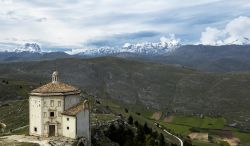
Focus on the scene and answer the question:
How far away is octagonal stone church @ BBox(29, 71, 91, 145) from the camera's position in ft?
253

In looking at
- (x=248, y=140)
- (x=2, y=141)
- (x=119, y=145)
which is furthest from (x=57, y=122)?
(x=248, y=140)

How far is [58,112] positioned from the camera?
259ft

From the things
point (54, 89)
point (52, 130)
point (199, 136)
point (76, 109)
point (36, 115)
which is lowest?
point (199, 136)

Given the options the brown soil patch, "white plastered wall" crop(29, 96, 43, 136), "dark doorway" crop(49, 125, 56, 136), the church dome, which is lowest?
the brown soil patch

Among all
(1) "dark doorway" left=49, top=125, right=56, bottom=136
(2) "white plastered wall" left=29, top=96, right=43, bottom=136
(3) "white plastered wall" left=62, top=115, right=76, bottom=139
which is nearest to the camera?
(3) "white plastered wall" left=62, top=115, right=76, bottom=139

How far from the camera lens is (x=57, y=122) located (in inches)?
3108

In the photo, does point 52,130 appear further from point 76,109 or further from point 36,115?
point 76,109

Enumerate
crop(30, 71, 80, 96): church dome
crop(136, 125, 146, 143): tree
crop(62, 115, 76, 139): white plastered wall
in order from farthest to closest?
1. crop(136, 125, 146, 143): tree
2. crop(30, 71, 80, 96): church dome
3. crop(62, 115, 76, 139): white plastered wall

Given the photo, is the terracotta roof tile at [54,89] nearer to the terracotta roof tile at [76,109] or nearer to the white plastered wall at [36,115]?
the white plastered wall at [36,115]

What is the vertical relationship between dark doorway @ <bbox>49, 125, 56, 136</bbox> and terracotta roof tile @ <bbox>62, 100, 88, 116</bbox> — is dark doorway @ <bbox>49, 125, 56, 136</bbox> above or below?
below

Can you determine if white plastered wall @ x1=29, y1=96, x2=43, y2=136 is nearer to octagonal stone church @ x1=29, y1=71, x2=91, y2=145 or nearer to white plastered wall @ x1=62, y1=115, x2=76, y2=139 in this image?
octagonal stone church @ x1=29, y1=71, x2=91, y2=145

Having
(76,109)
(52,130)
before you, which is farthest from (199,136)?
(76,109)

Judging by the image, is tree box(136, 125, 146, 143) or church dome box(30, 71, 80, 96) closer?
church dome box(30, 71, 80, 96)

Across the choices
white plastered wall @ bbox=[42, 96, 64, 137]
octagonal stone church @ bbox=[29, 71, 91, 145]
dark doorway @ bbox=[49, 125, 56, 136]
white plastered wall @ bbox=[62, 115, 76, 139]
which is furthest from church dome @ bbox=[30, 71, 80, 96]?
dark doorway @ bbox=[49, 125, 56, 136]
